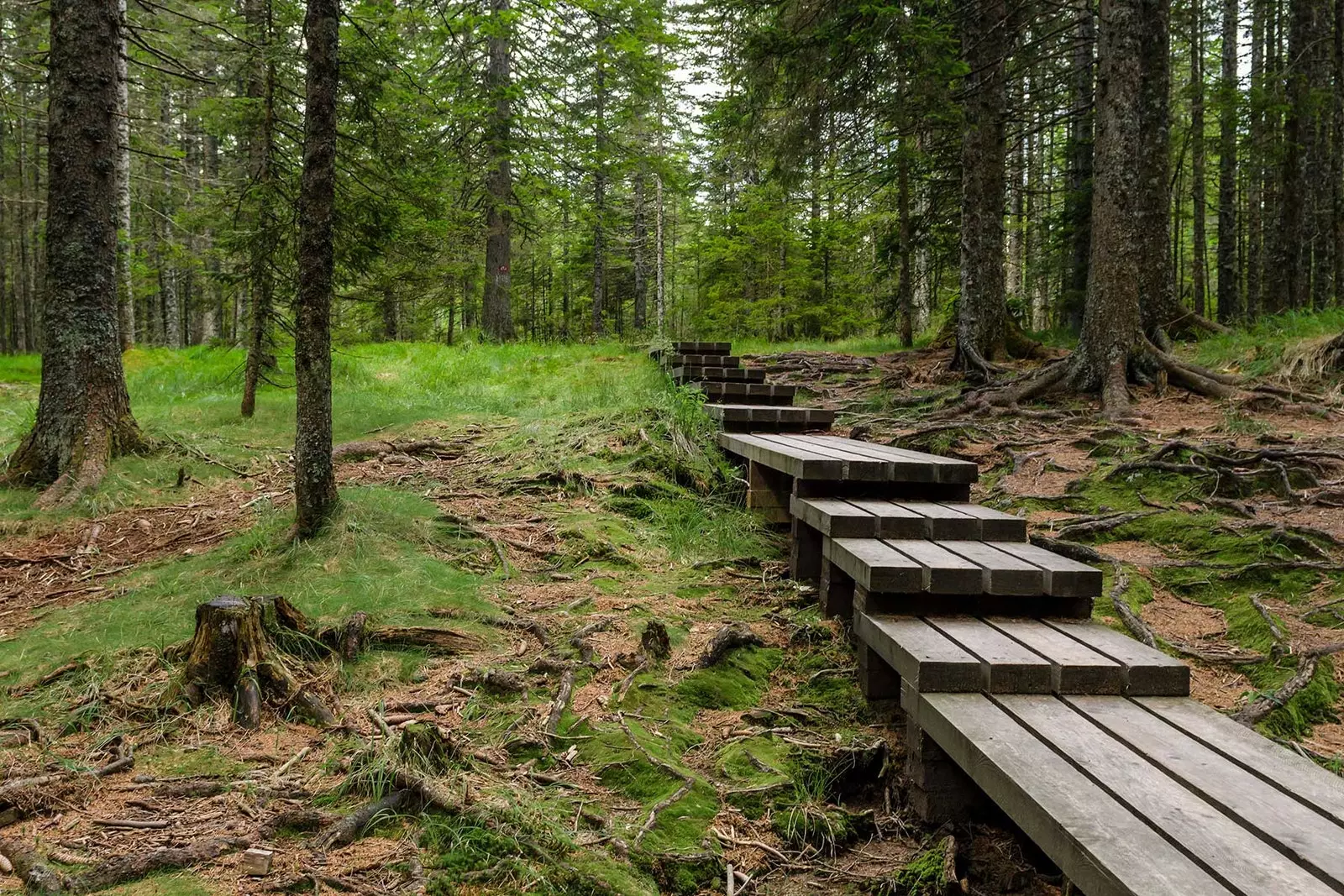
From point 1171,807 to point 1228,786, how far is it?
0.23 metres

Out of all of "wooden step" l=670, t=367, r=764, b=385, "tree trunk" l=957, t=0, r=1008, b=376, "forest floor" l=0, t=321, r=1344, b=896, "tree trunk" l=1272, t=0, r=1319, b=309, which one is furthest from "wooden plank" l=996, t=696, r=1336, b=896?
"tree trunk" l=1272, t=0, r=1319, b=309

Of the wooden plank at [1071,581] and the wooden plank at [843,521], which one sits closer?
the wooden plank at [1071,581]

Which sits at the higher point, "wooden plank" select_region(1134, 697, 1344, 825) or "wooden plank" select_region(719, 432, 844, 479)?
"wooden plank" select_region(719, 432, 844, 479)

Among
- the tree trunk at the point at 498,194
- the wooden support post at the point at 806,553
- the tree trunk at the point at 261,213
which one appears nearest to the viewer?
the wooden support post at the point at 806,553

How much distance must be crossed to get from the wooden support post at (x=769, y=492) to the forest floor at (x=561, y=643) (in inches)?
7.2

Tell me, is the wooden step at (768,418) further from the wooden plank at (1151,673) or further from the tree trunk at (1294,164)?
the tree trunk at (1294,164)

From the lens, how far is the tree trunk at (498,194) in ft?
50.9

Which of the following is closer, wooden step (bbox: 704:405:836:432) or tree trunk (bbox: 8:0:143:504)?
tree trunk (bbox: 8:0:143:504)

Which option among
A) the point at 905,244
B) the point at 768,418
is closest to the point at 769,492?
the point at 768,418

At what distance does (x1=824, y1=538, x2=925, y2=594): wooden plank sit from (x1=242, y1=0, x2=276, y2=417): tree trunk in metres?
6.60

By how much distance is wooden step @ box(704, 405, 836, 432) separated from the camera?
6.72 metres

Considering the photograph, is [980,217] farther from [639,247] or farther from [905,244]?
[639,247]

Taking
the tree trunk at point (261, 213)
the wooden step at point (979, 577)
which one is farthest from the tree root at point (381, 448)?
the wooden step at point (979, 577)

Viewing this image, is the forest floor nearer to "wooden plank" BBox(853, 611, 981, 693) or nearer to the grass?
the grass
